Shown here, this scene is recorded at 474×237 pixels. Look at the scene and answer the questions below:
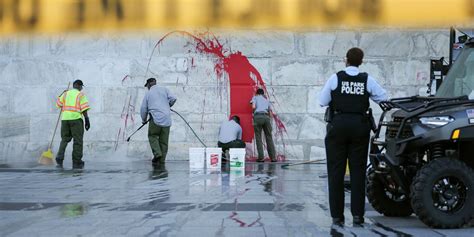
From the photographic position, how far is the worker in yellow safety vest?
14.2 metres

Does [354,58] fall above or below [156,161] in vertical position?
above

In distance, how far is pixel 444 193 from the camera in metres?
6.62

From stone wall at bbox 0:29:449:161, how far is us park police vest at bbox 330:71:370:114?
8.72 metres

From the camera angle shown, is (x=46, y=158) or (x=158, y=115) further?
(x=46, y=158)

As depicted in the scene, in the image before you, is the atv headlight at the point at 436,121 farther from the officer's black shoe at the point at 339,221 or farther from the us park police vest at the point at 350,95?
the officer's black shoe at the point at 339,221

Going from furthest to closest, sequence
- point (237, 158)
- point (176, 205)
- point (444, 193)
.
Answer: point (237, 158) < point (176, 205) < point (444, 193)

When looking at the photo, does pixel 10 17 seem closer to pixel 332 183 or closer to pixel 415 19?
pixel 415 19

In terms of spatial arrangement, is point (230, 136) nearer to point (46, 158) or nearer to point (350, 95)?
point (46, 158)

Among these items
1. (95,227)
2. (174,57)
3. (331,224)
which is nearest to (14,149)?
(174,57)

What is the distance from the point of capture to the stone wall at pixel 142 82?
15.5 m

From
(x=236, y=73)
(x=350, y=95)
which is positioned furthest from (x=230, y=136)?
(x=350, y=95)

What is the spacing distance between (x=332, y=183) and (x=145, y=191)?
3670 millimetres

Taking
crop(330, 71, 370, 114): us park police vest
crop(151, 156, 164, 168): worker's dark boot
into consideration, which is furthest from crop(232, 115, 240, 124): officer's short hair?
crop(330, 71, 370, 114): us park police vest

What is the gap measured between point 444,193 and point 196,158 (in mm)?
7532
